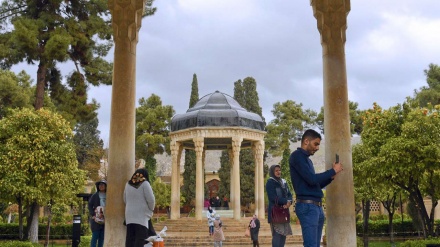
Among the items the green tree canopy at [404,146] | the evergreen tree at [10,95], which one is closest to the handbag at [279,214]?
the green tree canopy at [404,146]

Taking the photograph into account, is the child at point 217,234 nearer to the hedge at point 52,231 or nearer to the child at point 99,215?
the child at point 99,215

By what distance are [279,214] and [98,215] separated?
3027mm

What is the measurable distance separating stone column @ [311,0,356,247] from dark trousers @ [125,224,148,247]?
2.59m

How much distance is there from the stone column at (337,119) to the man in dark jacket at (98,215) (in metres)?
3.66

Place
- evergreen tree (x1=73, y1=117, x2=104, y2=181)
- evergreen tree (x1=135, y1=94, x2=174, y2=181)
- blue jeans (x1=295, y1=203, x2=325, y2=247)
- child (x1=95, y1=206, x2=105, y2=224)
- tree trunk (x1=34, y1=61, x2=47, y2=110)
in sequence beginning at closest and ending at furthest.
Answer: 1. blue jeans (x1=295, y1=203, x2=325, y2=247)
2. child (x1=95, y1=206, x2=105, y2=224)
3. tree trunk (x1=34, y1=61, x2=47, y2=110)
4. evergreen tree (x1=135, y1=94, x2=174, y2=181)
5. evergreen tree (x1=73, y1=117, x2=104, y2=181)

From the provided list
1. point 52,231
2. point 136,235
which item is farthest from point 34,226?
point 136,235

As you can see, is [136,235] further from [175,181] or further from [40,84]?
[175,181]

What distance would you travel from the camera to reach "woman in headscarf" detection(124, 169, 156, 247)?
21.6ft

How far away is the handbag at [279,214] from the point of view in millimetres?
6820

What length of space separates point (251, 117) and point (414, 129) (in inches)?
465

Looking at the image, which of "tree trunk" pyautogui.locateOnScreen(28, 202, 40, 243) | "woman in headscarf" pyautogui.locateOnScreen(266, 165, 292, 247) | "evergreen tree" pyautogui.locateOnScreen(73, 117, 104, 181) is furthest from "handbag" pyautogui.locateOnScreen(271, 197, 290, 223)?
"evergreen tree" pyautogui.locateOnScreen(73, 117, 104, 181)

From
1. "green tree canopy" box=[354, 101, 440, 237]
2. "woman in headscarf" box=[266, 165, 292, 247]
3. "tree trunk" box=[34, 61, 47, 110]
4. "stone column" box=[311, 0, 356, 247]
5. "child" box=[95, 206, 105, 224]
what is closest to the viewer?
"stone column" box=[311, 0, 356, 247]

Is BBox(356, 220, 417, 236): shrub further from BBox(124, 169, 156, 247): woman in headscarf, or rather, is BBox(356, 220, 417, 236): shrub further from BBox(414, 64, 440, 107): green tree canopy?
BBox(124, 169, 156, 247): woman in headscarf

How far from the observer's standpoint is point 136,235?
6590mm
